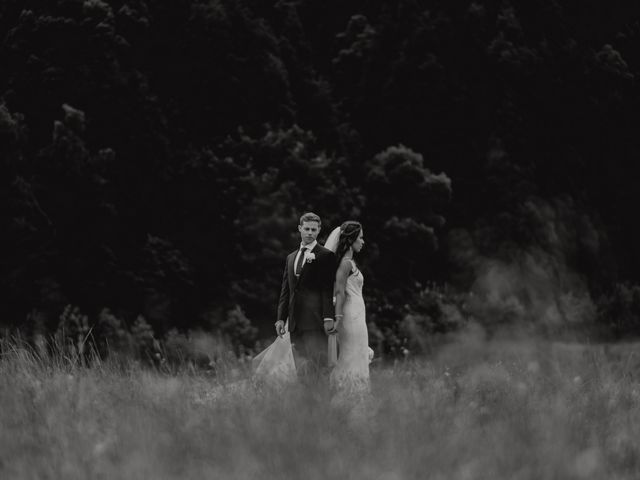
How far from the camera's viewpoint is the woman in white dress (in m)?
7.49

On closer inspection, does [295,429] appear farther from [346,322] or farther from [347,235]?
[347,235]

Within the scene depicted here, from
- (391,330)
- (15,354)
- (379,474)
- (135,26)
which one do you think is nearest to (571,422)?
(379,474)

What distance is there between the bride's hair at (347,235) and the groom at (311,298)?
1.10 ft

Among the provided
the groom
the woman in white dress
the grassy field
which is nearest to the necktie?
the groom

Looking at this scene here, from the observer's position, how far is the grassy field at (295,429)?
5.19 m

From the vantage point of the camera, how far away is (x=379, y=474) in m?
5.05

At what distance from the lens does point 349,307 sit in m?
7.65

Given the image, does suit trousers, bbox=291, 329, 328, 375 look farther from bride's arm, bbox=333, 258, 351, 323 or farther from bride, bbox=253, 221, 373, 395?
bride's arm, bbox=333, 258, 351, 323

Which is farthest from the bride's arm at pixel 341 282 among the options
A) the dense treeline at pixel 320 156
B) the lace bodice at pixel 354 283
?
the dense treeline at pixel 320 156

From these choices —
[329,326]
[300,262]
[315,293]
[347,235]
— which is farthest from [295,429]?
[347,235]

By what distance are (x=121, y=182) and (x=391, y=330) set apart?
4.76 metres

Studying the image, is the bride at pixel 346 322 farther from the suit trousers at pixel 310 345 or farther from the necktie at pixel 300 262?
the necktie at pixel 300 262

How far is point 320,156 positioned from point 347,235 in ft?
27.7

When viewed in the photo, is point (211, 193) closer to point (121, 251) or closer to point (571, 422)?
point (121, 251)
